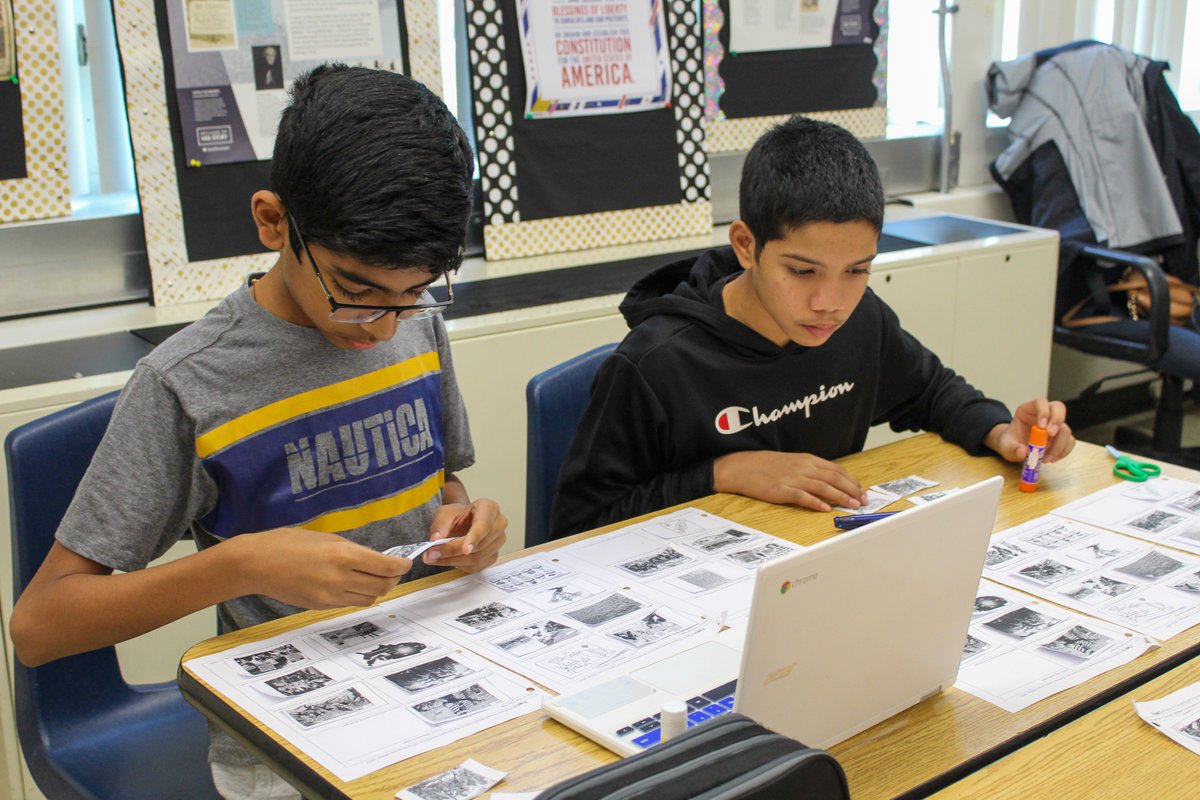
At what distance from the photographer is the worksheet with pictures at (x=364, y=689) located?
3.29 feet

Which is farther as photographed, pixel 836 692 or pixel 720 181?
pixel 720 181

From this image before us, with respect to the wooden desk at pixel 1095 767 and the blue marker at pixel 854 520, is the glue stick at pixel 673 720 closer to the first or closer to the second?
the wooden desk at pixel 1095 767

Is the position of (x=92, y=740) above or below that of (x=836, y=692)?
below

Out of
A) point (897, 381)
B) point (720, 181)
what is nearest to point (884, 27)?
point (720, 181)

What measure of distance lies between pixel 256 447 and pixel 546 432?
560mm

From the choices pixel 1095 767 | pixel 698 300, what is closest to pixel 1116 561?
pixel 1095 767

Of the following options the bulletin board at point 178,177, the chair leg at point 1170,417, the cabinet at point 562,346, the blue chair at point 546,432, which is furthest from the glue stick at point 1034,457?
the chair leg at point 1170,417

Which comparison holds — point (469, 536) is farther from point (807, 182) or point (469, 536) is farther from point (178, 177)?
point (178, 177)

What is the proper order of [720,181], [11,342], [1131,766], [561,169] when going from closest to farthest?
[1131,766] → [11,342] → [561,169] → [720,181]

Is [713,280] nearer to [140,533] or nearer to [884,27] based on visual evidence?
[140,533]

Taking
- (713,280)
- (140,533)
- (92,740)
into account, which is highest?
(713,280)

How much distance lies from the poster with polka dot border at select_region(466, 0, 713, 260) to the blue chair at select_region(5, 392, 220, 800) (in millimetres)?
1459

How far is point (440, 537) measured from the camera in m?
1.32

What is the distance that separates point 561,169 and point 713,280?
1156mm
